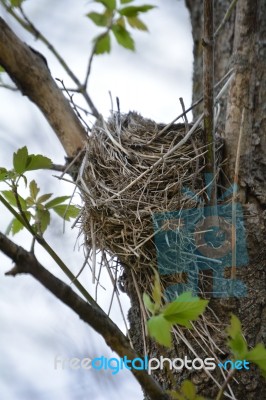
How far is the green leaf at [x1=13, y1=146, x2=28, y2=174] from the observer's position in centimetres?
163

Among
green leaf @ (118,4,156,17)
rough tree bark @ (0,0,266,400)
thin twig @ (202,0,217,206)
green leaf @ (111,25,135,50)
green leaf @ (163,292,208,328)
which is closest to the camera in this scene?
green leaf @ (163,292,208,328)

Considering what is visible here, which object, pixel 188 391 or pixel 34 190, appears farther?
pixel 34 190

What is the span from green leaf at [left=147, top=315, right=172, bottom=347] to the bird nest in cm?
59

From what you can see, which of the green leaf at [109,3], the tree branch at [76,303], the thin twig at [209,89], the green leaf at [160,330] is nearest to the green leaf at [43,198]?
the thin twig at [209,89]

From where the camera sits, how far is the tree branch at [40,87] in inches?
84.5

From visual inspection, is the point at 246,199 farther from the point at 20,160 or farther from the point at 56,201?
the point at 20,160

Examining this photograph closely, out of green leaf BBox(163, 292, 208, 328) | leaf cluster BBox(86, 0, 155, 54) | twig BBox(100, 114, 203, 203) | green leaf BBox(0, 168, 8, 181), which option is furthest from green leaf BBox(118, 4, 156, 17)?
green leaf BBox(163, 292, 208, 328)

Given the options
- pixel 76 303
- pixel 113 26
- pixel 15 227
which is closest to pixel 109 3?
pixel 113 26

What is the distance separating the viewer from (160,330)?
1.25 m

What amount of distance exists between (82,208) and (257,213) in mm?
Result: 485

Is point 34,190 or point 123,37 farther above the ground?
point 123,37

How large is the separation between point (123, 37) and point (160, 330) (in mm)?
1570

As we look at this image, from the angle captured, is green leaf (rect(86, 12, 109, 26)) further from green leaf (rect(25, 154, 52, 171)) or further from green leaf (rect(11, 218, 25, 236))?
green leaf (rect(25, 154, 52, 171))

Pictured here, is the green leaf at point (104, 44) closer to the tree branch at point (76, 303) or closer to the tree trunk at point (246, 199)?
the tree trunk at point (246, 199)
